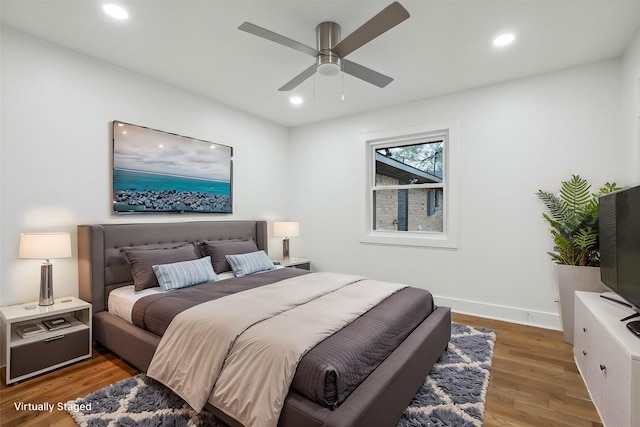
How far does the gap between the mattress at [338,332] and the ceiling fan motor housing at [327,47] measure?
1846 millimetres

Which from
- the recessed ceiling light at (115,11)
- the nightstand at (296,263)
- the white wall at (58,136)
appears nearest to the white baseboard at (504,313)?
the nightstand at (296,263)

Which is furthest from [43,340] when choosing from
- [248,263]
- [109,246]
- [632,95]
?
[632,95]

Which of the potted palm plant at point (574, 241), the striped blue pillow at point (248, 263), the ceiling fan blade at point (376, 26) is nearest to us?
the ceiling fan blade at point (376, 26)

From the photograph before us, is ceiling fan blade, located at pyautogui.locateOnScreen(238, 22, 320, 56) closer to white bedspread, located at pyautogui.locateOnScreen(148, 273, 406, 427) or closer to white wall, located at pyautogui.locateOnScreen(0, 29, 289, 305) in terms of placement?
white bedspread, located at pyautogui.locateOnScreen(148, 273, 406, 427)

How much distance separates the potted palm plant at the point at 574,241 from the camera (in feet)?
8.89

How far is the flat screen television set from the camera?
1.80 meters

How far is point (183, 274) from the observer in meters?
2.91

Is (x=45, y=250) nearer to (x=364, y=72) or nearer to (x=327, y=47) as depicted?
(x=327, y=47)

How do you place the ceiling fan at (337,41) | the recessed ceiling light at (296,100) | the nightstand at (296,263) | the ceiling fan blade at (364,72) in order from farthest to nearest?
the nightstand at (296,263), the recessed ceiling light at (296,100), the ceiling fan blade at (364,72), the ceiling fan at (337,41)

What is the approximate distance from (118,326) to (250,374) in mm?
1587

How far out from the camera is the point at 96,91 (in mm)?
2945

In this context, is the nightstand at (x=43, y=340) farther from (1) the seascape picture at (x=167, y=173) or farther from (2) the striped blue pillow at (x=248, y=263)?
(2) the striped blue pillow at (x=248, y=263)

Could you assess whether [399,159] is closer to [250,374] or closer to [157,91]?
[157,91]

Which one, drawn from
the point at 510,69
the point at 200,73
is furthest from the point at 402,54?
the point at 200,73
